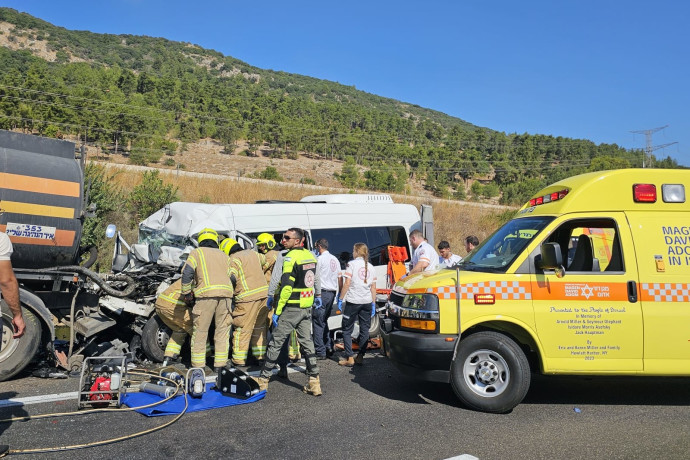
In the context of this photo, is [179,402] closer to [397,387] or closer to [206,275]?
[206,275]

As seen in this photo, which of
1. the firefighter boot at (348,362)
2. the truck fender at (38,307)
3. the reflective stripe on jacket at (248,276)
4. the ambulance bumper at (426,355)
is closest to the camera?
the ambulance bumper at (426,355)

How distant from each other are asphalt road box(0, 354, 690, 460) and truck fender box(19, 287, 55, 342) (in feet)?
2.20

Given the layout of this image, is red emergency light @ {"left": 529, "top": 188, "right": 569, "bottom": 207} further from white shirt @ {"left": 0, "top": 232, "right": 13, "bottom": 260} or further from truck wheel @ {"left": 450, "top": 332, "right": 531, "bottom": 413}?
white shirt @ {"left": 0, "top": 232, "right": 13, "bottom": 260}

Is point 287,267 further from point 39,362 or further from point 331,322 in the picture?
point 39,362

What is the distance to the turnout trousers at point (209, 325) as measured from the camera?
655cm

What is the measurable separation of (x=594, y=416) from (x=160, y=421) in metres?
4.35

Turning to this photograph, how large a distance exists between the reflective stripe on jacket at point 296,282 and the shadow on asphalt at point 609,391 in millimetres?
2785

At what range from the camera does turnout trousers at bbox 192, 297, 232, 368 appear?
655 cm

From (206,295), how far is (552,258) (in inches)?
161

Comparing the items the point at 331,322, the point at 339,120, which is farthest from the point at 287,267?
the point at 339,120

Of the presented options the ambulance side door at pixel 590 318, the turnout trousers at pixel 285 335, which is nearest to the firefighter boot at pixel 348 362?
the turnout trousers at pixel 285 335

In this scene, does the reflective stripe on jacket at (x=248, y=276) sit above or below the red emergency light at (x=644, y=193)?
below

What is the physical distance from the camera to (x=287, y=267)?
6.24 m

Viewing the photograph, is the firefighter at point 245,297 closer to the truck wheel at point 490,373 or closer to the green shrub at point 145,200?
the truck wheel at point 490,373
